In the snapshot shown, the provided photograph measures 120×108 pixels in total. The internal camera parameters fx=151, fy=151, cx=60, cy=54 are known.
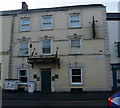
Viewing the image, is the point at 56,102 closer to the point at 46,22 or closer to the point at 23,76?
the point at 23,76

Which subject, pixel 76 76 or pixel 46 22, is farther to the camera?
pixel 46 22

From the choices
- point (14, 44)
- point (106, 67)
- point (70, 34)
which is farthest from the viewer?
point (14, 44)

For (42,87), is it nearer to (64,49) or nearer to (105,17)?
(64,49)

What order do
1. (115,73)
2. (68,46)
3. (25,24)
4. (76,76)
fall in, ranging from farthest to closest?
(25,24) → (68,46) → (76,76) → (115,73)

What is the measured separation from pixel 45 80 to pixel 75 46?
4873 mm

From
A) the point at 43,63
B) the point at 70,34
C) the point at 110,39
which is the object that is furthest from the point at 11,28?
the point at 110,39

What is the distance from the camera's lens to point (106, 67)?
15.2 m

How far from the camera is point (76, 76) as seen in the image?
15.8 metres

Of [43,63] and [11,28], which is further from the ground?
[11,28]

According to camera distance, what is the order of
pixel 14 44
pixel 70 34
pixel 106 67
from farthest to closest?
1. pixel 14 44
2. pixel 70 34
3. pixel 106 67

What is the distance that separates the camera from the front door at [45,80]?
16.0 m

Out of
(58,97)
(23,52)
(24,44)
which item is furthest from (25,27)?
(58,97)

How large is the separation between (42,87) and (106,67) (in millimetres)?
6978

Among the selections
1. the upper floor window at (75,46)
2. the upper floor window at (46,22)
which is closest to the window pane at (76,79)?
the upper floor window at (75,46)
